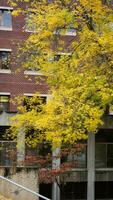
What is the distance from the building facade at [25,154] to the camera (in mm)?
35312

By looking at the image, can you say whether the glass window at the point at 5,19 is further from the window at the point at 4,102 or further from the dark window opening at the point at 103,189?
the dark window opening at the point at 103,189

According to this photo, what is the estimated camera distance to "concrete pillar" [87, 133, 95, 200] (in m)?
39.1

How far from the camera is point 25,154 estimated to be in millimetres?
36250

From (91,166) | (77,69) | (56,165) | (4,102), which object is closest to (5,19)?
(4,102)

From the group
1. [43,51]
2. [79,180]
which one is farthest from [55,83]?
[79,180]

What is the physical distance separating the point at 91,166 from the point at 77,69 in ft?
54.0

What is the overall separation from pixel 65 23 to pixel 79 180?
58.4ft

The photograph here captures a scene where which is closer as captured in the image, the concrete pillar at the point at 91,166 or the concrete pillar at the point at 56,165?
the concrete pillar at the point at 56,165

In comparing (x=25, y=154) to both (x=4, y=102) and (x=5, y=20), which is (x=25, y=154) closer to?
(x=4, y=102)

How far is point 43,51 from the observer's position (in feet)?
86.8

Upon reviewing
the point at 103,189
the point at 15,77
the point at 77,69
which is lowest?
the point at 103,189

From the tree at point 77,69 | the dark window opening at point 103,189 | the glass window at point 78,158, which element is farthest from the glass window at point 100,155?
the tree at point 77,69

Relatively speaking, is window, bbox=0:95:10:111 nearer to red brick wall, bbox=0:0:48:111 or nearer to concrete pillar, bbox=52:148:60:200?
red brick wall, bbox=0:0:48:111

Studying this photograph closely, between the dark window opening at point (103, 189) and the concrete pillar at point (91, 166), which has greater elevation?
the concrete pillar at point (91, 166)
